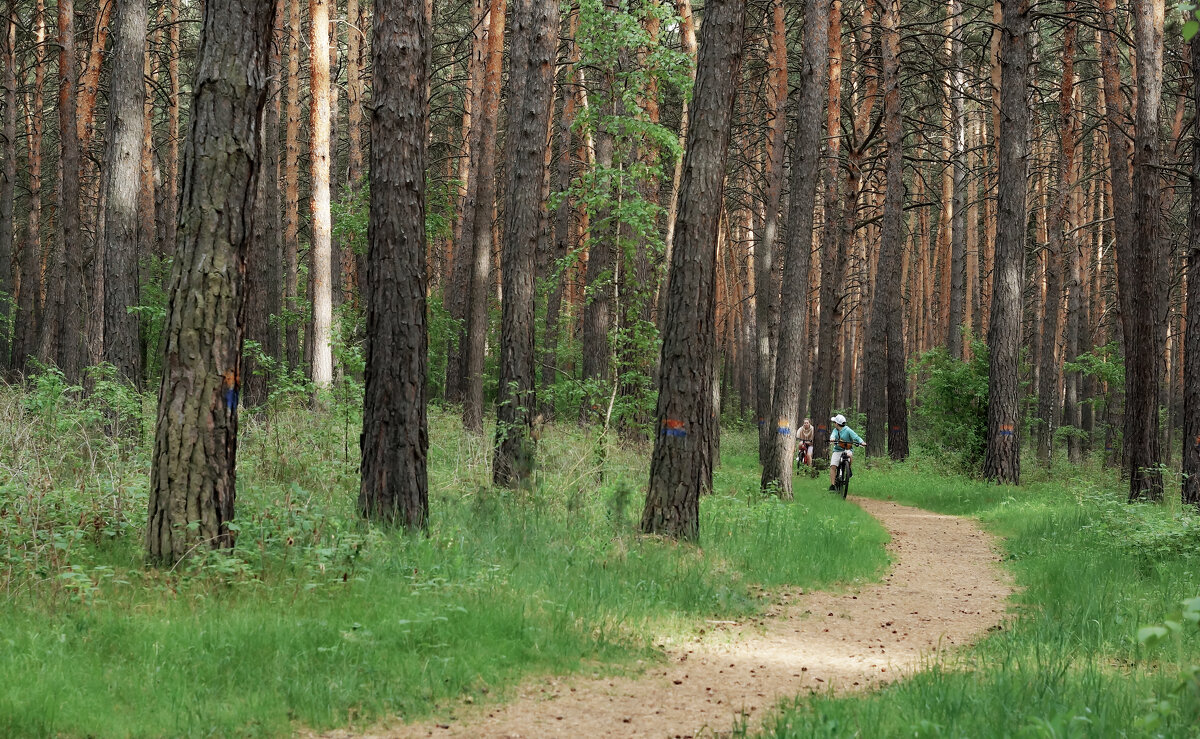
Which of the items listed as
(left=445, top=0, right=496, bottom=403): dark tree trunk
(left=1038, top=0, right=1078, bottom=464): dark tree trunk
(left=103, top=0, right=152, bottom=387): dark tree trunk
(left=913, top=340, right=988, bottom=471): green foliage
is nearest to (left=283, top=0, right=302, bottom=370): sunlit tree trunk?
(left=445, top=0, right=496, bottom=403): dark tree trunk

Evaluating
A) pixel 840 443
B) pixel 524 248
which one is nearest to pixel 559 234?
pixel 840 443

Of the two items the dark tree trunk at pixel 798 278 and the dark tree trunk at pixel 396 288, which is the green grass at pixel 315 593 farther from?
the dark tree trunk at pixel 798 278

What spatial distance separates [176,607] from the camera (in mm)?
5547

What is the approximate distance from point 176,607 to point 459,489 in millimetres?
4973

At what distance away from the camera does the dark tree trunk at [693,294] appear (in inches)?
361

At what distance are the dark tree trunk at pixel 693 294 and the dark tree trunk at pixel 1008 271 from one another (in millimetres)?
10160

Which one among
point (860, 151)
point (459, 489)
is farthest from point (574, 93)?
point (459, 489)

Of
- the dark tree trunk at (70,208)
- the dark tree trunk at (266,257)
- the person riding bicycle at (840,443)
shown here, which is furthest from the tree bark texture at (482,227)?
the dark tree trunk at (70,208)

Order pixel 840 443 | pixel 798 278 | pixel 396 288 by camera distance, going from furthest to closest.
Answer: pixel 840 443, pixel 798 278, pixel 396 288

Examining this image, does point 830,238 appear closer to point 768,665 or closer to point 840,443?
point 840,443

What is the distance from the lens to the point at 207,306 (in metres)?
6.41

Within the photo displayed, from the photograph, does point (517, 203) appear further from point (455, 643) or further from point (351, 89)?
point (351, 89)

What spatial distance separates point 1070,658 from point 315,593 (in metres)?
4.85

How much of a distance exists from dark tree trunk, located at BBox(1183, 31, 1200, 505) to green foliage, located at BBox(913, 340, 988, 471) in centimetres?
717
